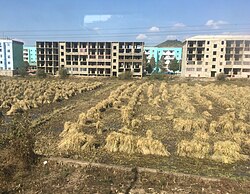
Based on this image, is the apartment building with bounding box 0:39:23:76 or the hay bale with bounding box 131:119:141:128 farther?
the apartment building with bounding box 0:39:23:76

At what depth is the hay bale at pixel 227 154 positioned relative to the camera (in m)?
9.08

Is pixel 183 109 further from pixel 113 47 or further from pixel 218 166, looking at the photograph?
pixel 113 47

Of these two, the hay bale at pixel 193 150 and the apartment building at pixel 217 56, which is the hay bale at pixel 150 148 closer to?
the hay bale at pixel 193 150

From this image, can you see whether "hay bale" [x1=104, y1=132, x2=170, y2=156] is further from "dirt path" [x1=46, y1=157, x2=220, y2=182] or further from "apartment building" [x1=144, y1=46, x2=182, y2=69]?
"apartment building" [x1=144, y1=46, x2=182, y2=69]

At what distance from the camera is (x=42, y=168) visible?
7.81m

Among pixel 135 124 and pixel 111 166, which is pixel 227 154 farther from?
pixel 135 124

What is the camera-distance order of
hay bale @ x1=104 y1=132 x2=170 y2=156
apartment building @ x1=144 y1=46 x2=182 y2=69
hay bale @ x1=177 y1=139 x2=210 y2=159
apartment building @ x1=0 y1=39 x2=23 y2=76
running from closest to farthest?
hay bale @ x1=177 y1=139 x2=210 y2=159 < hay bale @ x1=104 y1=132 x2=170 y2=156 < apartment building @ x1=0 y1=39 x2=23 y2=76 < apartment building @ x1=144 y1=46 x2=182 y2=69

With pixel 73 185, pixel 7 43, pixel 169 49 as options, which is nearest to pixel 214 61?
pixel 169 49

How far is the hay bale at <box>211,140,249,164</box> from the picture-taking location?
9.08 metres

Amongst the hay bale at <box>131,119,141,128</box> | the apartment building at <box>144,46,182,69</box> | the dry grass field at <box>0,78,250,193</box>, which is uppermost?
the apartment building at <box>144,46,182,69</box>

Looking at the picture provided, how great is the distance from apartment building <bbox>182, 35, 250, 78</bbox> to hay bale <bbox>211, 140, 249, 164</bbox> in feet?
203

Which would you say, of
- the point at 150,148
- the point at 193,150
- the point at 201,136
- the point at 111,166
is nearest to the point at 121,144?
the point at 150,148

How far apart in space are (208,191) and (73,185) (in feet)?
12.1

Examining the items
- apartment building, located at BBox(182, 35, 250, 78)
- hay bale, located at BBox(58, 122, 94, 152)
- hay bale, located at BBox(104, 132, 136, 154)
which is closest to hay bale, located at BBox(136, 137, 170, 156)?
hay bale, located at BBox(104, 132, 136, 154)
